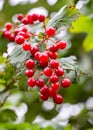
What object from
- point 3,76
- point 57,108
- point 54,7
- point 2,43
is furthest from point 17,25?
point 57,108

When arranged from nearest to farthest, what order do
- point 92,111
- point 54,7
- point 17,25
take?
point 17,25, point 54,7, point 92,111

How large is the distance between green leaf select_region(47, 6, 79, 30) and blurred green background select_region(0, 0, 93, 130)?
10.9 inches

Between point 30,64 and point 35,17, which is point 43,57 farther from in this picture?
point 35,17

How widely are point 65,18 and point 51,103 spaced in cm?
97

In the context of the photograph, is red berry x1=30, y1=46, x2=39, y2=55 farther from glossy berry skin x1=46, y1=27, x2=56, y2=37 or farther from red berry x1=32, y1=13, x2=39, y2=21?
red berry x1=32, y1=13, x2=39, y2=21

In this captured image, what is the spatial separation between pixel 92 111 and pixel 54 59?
47.0 inches

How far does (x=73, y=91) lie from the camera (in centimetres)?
251

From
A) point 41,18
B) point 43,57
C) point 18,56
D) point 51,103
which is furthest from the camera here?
point 51,103

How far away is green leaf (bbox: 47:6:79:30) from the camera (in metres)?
1.24

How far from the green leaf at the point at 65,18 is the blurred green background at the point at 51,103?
277mm

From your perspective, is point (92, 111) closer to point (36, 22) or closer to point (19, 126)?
point (19, 126)

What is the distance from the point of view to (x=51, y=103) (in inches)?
84.4

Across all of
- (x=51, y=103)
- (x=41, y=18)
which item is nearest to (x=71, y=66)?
(x=41, y=18)

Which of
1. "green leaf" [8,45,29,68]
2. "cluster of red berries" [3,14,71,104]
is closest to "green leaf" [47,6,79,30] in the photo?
"cluster of red berries" [3,14,71,104]
